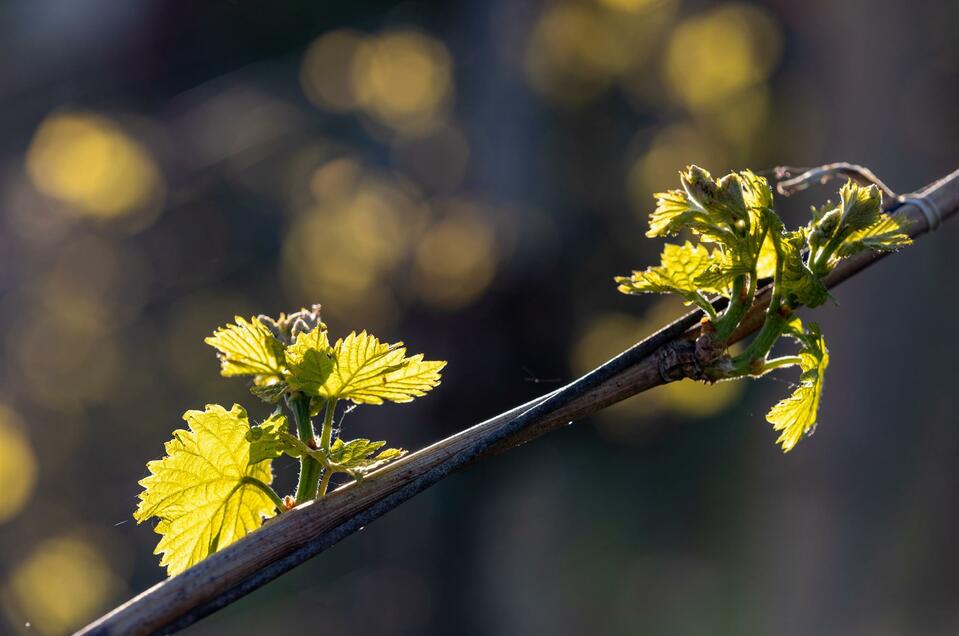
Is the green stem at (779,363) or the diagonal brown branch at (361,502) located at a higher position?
the diagonal brown branch at (361,502)

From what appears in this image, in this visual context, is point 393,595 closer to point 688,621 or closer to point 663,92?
point 688,621

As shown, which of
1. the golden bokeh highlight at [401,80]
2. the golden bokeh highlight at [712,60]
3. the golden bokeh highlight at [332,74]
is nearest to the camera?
the golden bokeh highlight at [712,60]

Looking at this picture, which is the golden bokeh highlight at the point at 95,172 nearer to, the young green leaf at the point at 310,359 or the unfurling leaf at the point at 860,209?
the young green leaf at the point at 310,359

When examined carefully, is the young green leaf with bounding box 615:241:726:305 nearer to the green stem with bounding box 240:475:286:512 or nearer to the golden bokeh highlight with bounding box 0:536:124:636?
the green stem with bounding box 240:475:286:512

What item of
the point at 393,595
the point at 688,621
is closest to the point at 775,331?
the point at 393,595

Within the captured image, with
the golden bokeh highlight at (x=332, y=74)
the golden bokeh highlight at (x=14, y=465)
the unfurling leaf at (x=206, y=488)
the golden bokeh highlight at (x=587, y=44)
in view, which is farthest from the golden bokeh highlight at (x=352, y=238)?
the unfurling leaf at (x=206, y=488)

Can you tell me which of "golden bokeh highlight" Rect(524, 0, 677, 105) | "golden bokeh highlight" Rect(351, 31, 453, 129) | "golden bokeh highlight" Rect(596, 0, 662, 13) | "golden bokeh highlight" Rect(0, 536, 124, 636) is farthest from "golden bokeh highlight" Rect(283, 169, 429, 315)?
"golden bokeh highlight" Rect(0, 536, 124, 636)

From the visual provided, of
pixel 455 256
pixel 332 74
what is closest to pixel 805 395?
pixel 455 256
